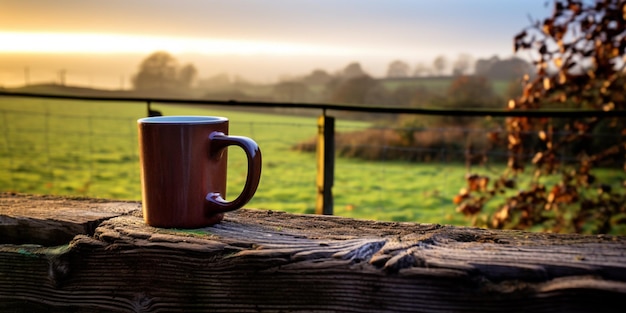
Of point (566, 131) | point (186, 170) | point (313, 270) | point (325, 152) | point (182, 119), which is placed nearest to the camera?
point (313, 270)

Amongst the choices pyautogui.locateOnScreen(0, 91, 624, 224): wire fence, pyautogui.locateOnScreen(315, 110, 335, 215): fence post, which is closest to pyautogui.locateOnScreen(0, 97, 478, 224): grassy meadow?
pyautogui.locateOnScreen(0, 91, 624, 224): wire fence

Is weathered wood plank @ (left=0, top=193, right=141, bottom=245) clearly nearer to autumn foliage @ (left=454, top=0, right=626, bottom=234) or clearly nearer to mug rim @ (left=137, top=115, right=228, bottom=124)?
mug rim @ (left=137, top=115, right=228, bottom=124)

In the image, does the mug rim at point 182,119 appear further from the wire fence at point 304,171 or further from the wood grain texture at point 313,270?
the wire fence at point 304,171

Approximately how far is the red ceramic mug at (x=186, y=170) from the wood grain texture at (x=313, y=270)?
31mm

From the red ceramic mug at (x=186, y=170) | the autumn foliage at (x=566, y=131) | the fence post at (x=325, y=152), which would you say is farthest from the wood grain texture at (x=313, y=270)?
the autumn foliage at (x=566, y=131)

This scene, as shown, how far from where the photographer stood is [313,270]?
2.67 ft

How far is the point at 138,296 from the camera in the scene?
899mm

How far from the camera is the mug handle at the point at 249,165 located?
3.20ft

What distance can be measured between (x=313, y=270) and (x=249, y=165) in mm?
249

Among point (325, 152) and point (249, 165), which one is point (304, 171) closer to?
point (325, 152)

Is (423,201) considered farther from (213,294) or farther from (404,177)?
(213,294)

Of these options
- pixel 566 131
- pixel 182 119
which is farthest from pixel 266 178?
pixel 182 119

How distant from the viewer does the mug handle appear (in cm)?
98

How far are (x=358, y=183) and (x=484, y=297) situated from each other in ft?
31.2
